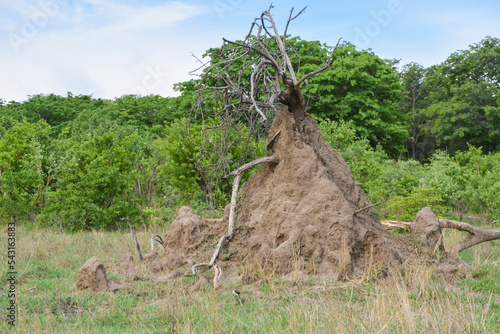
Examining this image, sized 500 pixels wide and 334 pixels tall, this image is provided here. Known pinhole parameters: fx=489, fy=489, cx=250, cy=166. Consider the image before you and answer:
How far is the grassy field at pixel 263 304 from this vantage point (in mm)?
4590

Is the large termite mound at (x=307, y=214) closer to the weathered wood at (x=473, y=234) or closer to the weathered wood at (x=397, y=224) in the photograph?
the weathered wood at (x=397, y=224)

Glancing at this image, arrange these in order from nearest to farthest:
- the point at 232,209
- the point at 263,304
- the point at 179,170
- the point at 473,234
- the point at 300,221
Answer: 1. the point at 263,304
2. the point at 300,221
3. the point at 232,209
4. the point at 473,234
5. the point at 179,170

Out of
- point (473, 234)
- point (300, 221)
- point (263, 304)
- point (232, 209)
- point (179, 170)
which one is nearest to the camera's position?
point (263, 304)

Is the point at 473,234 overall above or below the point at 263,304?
above

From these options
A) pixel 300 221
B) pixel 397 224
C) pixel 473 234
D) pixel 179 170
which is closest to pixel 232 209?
pixel 300 221

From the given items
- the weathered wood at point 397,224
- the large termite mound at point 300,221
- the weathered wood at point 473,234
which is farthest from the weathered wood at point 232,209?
the weathered wood at point 473,234

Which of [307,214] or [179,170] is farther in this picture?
[179,170]

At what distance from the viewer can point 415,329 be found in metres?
4.39

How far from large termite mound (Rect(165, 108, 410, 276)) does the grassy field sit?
38 centimetres

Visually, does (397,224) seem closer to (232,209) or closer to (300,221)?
(300,221)

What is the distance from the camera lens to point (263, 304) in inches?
234

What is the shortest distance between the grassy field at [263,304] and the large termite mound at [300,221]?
38 cm

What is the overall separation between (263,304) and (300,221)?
5.91 feet

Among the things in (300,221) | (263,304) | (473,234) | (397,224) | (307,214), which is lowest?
(263,304)
